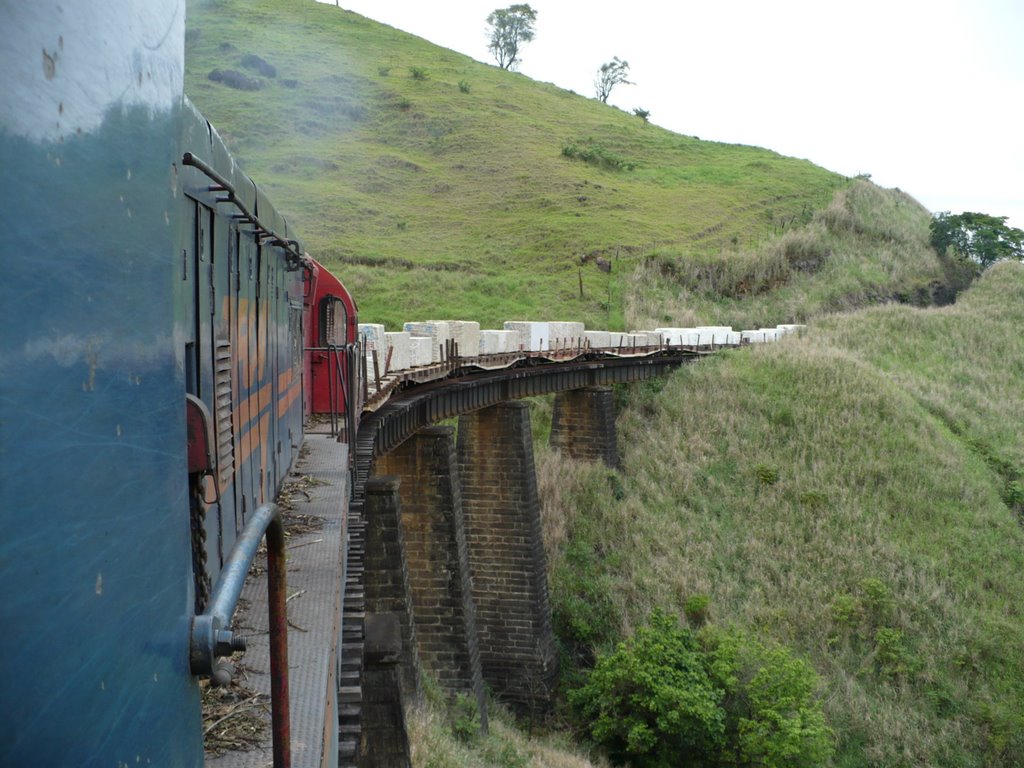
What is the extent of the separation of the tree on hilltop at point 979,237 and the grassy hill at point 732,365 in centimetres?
144

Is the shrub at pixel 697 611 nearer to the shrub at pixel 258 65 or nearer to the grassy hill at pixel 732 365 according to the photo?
the grassy hill at pixel 732 365

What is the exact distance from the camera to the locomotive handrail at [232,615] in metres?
1.85

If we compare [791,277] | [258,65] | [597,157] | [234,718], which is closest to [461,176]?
[597,157]

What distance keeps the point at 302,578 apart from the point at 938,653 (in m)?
20.7

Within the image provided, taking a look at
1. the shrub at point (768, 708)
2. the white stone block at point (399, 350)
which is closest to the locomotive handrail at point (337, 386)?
the white stone block at point (399, 350)

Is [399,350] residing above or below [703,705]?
above

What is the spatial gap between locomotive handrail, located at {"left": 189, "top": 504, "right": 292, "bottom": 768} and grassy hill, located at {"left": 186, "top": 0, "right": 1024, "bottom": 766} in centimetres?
858

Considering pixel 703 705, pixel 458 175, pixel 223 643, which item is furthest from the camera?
pixel 458 175

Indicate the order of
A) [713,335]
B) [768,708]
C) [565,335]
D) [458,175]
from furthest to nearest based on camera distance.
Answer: [458,175] < [713,335] < [565,335] < [768,708]

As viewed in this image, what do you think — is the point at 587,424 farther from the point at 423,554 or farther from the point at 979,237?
the point at 979,237

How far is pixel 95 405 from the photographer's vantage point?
1.38m

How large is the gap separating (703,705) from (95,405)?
18613 millimetres

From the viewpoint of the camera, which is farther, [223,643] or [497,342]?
[497,342]

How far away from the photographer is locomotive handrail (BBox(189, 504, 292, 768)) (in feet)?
6.08
